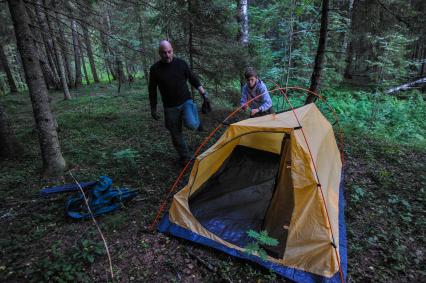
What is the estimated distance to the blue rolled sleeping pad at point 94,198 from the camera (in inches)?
147

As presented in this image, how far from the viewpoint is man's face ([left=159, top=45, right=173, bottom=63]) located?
4410mm

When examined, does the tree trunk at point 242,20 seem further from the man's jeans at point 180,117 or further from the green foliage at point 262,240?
the green foliage at point 262,240

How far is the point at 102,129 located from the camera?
7.45 metres

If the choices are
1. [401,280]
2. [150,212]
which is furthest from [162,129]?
[401,280]

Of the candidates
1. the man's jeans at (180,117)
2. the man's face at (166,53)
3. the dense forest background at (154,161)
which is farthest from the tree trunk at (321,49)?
the man's face at (166,53)

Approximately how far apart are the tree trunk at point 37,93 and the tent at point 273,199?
2.27 meters

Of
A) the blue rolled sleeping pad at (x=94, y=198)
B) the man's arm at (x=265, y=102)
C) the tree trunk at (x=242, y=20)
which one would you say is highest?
the tree trunk at (x=242, y=20)

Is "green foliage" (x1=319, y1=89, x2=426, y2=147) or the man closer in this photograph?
the man

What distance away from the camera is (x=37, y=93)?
4.15m

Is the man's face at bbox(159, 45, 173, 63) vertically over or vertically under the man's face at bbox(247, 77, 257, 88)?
over

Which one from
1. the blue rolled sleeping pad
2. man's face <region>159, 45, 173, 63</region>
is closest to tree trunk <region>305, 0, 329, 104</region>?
man's face <region>159, 45, 173, 63</region>

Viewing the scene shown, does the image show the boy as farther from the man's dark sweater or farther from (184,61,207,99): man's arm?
the man's dark sweater

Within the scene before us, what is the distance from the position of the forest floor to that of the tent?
0.80 ft

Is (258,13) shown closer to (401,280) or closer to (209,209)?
(209,209)
